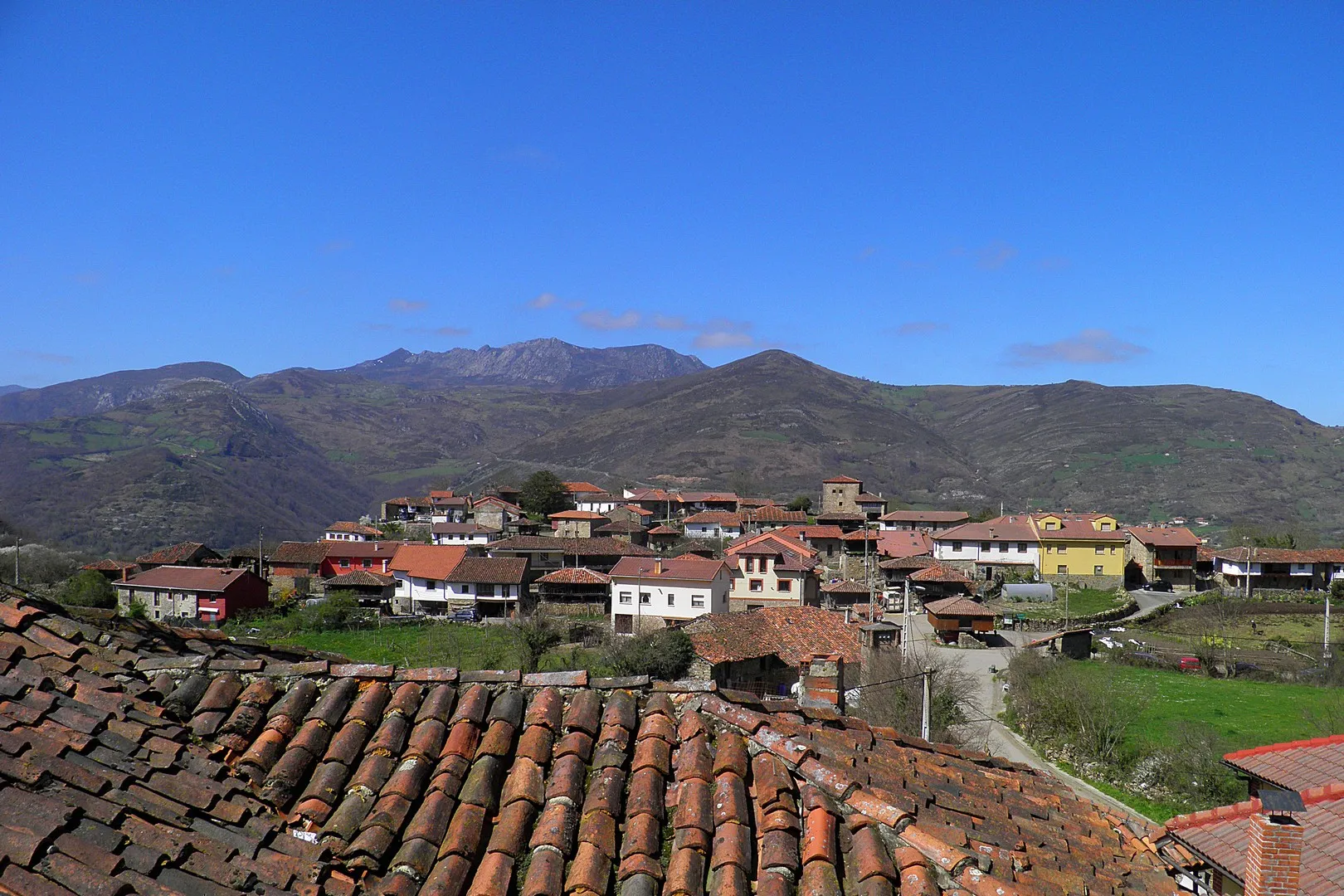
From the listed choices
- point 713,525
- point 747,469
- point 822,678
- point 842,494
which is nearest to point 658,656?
point 822,678

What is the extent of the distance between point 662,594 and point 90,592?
28.8m

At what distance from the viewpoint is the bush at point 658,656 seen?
2886 cm

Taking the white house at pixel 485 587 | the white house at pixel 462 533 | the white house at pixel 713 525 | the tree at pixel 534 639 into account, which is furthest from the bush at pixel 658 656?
the white house at pixel 713 525

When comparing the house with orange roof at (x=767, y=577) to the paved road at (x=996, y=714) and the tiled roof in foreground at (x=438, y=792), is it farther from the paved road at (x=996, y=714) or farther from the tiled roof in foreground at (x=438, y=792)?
the tiled roof in foreground at (x=438, y=792)

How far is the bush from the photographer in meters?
28.9

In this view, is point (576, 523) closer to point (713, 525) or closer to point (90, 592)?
point (713, 525)

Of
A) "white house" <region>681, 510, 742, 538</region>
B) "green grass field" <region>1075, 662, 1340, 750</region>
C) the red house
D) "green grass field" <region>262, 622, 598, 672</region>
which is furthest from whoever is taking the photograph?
"white house" <region>681, 510, 742, 538</region>

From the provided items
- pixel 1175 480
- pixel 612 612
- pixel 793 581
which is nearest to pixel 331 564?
pixel 612 612

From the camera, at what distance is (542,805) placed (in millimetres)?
4109

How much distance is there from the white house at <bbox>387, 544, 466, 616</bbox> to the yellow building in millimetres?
39881

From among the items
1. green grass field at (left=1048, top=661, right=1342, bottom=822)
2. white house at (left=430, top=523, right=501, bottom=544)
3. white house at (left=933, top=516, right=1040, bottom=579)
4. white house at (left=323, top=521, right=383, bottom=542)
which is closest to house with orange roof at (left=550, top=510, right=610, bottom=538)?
white house at (left=430, top=523, right=501, bottom=544)

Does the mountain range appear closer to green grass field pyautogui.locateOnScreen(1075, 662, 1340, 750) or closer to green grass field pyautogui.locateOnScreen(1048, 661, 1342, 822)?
green grass field pyautogui.locateOnScreen(1075, 662, 1340, 750)

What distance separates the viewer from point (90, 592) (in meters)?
44.7

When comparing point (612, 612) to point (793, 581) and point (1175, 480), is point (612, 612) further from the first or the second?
point (1175, 480)
